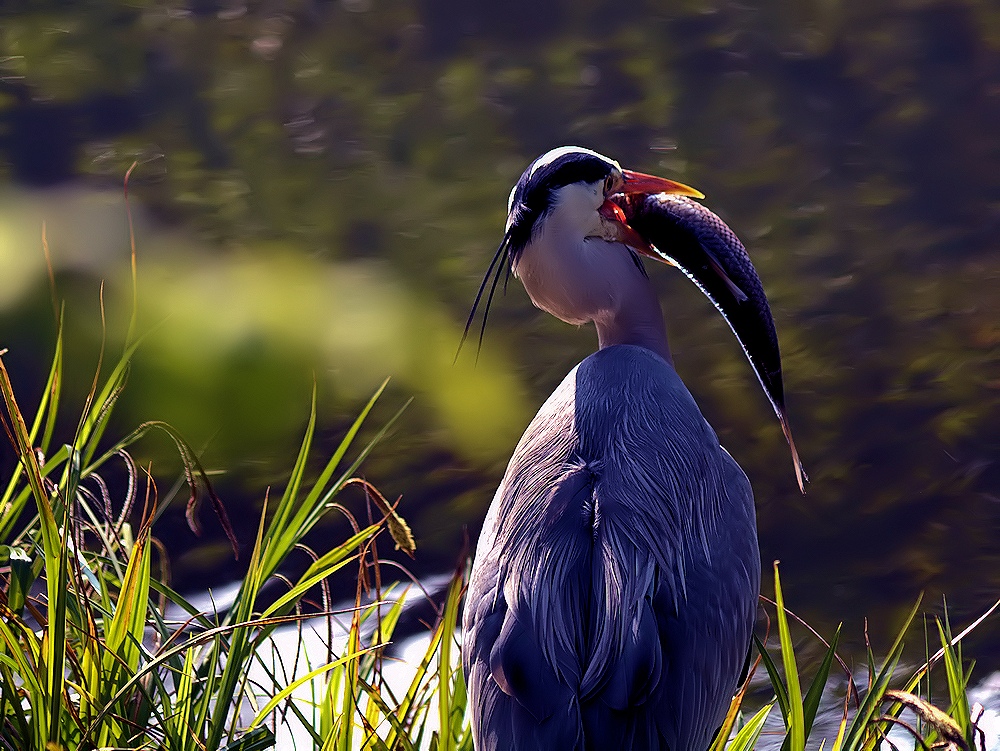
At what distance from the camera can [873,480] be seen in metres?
3.62

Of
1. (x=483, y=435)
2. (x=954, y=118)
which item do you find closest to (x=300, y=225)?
(x=483, y=435)

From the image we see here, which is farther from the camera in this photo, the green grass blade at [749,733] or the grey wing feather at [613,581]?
the green grass blade at [749,733]

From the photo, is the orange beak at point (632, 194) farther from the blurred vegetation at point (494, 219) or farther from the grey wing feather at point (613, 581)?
the blurred vegetation at point (494, 219)

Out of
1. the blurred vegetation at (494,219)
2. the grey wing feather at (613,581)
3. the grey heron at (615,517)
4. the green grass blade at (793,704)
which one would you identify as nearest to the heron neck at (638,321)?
the grey heron at (615,517)

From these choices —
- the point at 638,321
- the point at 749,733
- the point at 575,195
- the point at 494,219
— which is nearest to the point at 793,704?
the point at 749,733

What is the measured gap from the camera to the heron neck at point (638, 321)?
2090 mm

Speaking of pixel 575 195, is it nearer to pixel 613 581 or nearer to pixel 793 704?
pixel 613 581

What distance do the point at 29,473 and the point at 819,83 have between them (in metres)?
4.34

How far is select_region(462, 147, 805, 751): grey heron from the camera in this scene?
5.14 ft

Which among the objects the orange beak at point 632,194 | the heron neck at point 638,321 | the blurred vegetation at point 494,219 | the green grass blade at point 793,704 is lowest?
the blurred vegetation at point 494,219

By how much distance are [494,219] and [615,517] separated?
3.17 metres

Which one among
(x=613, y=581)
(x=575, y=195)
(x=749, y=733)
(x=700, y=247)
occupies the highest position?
(x=575, y=195)

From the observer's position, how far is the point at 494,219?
15.6 feet

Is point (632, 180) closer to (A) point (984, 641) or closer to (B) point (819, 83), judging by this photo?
(A) point (984, 641)
